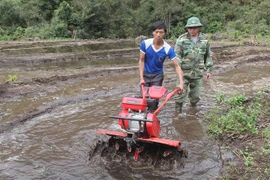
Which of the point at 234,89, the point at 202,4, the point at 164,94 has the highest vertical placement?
the point at 202,4

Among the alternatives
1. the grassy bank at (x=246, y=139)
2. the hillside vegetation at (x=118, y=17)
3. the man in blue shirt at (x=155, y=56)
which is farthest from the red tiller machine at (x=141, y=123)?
the hillside vegetation at (x=118, y=17)

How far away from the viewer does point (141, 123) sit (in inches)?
144

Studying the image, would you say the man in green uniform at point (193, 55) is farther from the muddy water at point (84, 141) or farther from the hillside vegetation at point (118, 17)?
the hillside vegetation at point (118, 17)

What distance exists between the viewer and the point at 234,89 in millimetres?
9023

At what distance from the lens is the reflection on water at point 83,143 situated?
388 centimetres

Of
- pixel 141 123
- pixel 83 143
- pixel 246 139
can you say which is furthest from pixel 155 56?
pixel 246 139

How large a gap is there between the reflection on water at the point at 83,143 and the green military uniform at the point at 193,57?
2.66 feet

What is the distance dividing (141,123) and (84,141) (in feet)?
5.69

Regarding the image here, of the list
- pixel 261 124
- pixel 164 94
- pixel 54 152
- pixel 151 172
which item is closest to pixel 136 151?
pixel 151 172

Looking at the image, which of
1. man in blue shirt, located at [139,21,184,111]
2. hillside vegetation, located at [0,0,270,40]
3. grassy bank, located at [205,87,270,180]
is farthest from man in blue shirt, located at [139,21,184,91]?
hillside vegetation, located at [0,0,270,40]

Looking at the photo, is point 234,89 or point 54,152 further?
point 234,89

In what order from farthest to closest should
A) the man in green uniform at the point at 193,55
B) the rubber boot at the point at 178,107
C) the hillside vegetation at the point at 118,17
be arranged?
the hillside vegetation at the point at 118,17, the rubber boot at the point at 178,107, the man in green uniform at the point at 193,55

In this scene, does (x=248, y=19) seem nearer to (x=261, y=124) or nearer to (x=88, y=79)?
(x=88, y=79)

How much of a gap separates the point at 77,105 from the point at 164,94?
12.7 feet
